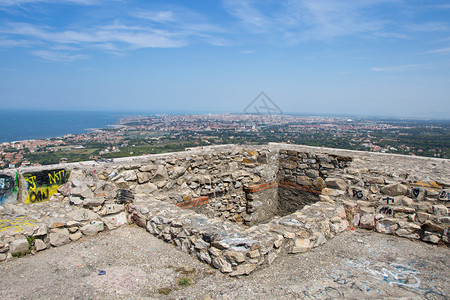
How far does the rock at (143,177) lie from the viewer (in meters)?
6.00

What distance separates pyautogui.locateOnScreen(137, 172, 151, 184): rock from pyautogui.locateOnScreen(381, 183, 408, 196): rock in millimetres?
5035

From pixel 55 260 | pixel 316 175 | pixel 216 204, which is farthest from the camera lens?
pixel 316 175

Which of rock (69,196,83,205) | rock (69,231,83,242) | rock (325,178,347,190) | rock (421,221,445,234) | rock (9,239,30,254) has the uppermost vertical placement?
rock (325,178,347,190)

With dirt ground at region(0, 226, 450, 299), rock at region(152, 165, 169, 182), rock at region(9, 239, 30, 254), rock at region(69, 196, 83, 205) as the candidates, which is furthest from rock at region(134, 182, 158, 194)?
Answer: rock at region(9, 239, 30, 254)

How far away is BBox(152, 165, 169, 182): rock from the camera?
6.21m

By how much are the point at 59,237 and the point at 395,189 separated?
6.13 m

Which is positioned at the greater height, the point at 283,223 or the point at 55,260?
the point at 283,223

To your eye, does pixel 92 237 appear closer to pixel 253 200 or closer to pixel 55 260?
pixel 55 260

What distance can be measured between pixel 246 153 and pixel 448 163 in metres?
5.56

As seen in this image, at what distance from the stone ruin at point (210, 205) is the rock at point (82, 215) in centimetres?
2

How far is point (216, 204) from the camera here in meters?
7.37

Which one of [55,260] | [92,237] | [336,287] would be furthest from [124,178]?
[336,287]

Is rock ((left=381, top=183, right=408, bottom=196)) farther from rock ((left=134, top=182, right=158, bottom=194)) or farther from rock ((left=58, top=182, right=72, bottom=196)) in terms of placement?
rock ((left=58, top=182, right=72, bottom=196))

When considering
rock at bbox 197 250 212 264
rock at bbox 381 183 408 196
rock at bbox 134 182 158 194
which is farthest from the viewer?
rock at bbox 134 182 158 194
